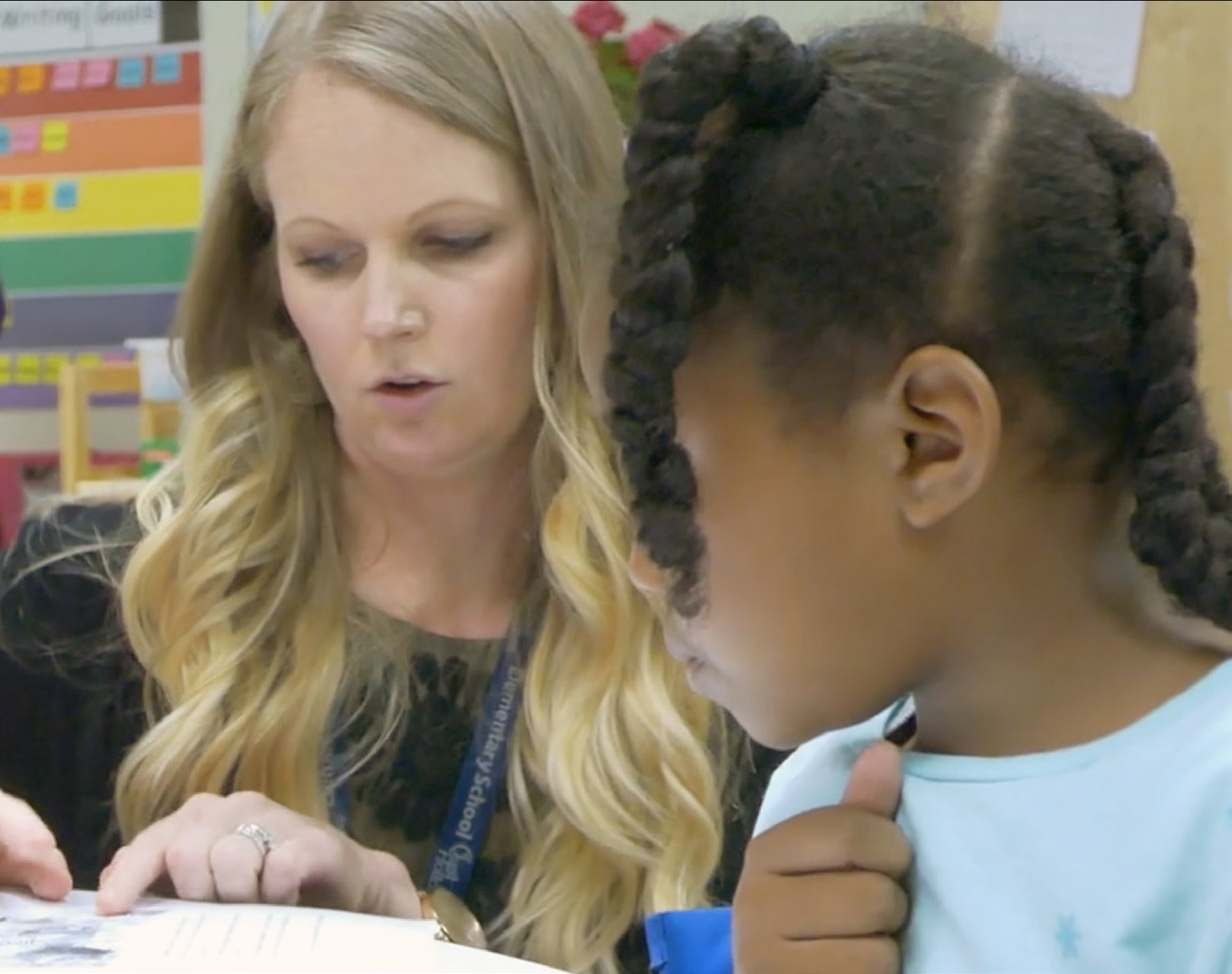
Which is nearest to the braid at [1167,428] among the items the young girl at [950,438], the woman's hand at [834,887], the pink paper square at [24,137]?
the young girl at [950,438]

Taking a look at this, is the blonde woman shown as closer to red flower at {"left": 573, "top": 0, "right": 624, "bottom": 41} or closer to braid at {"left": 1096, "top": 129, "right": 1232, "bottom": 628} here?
braid at {"left": 1096, "top": 129, "right": 1232, "bottom": 628}

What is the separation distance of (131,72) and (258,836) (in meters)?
1.43

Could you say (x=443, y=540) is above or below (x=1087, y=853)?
below

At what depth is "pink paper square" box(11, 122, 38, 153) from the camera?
184 centimetres

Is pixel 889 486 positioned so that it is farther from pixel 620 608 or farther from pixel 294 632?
pixel 294 632

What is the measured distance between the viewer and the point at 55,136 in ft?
6.28

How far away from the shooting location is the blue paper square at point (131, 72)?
6.68 feet

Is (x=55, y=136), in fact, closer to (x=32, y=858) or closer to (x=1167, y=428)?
(x=32, y=858)

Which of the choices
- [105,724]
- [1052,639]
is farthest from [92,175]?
[1052,639]

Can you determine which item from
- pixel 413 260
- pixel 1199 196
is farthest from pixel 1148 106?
pixel 413 260

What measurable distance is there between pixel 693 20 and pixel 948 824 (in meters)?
1.77

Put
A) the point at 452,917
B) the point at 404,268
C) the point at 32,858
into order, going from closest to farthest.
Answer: the point at 32,858 < the point at 452,917 < the point at 404,268

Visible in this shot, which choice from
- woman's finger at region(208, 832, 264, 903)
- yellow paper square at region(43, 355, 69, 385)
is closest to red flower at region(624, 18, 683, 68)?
yellow paper square at region(43, 355, 69, 385)

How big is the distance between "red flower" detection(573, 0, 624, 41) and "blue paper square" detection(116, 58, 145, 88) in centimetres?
60
